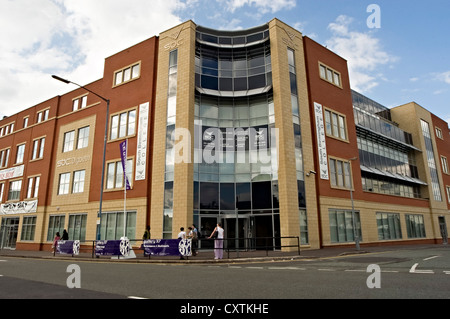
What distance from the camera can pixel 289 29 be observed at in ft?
84.9

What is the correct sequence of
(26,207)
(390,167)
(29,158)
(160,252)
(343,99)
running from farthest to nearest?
1. (390,167)
2. (29,158)
3. (26,207)
4. (343,99)
5. (160,252)

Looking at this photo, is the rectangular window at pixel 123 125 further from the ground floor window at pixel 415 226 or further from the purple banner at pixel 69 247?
the ground floor window at pixel 415 226

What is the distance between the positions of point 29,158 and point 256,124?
26.3 m

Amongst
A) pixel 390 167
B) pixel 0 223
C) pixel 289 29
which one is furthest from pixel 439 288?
pixel 0 223

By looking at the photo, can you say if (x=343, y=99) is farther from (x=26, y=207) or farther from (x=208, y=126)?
(x=26, y=207)

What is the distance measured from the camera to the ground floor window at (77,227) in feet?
87.3

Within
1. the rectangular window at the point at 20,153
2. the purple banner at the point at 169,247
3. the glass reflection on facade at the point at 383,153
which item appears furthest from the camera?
the rectangular window at the point at 20,153

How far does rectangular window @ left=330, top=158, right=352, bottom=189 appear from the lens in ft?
84.7

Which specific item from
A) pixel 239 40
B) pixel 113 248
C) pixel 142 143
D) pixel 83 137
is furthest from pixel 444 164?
pixel 83 137

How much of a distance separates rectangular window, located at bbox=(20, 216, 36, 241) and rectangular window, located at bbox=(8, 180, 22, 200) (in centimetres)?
370

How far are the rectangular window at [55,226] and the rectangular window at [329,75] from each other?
90.0 feet

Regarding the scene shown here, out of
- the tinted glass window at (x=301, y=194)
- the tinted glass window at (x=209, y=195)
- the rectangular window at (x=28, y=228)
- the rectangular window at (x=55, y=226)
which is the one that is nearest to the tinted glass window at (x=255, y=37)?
the tinted glass window at (x=301, y=194)

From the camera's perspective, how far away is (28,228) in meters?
31.0

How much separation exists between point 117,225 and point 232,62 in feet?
53.7
